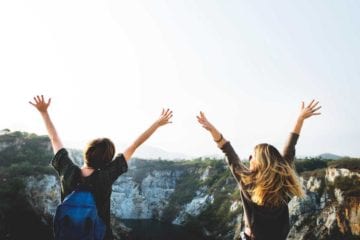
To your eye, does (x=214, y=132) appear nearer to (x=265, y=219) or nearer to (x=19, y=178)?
(x=265, y=219)

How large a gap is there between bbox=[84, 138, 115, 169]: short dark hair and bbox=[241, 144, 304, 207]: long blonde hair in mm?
1694

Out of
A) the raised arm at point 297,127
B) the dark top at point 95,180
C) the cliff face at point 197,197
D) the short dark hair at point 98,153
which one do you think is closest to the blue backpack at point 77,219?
the dark top at point 95,180

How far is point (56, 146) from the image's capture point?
17.2ft

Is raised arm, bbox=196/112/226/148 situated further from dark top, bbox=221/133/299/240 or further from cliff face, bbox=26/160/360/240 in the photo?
cliff face, bbox=26/160/360/240

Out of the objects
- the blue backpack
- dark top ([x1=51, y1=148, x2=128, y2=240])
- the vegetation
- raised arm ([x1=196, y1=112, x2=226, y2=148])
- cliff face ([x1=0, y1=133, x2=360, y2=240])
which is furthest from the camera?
the vegetation

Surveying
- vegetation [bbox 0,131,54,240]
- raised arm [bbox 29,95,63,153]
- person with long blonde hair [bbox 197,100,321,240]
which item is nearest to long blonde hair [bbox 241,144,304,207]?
person with long blonde hair [bbox 197,100,321,240]

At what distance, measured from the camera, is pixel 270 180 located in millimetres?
4629

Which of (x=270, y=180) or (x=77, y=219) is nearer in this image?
(x=77, y=219)

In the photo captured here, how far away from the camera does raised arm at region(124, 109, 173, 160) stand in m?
5.46

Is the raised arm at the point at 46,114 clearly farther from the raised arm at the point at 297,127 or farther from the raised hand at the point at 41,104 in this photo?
the raised arm at the point at 297,127

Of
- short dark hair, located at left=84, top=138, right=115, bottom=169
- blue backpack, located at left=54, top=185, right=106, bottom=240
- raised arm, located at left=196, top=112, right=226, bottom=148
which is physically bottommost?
blue backpack, located at left=54, top=185, right=106, bottom=240

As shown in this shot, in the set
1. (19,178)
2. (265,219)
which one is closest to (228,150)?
(265,219)

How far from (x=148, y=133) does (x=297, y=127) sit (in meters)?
2.22

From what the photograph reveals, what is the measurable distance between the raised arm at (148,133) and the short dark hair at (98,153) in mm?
482
